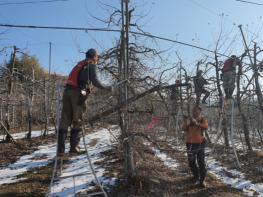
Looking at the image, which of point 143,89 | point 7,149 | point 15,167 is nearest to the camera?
point 143,89

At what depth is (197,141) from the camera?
7828 mm

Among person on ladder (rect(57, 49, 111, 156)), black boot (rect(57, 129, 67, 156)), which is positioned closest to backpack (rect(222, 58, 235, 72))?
person on ladder (rect(57, 49, 111, 156))

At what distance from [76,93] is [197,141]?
322 centimetres

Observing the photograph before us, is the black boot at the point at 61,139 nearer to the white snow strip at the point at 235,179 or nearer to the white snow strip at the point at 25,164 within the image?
→ the white snow strip at the point at 25,164

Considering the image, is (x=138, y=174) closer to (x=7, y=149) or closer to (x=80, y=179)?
(x=80, y=179)

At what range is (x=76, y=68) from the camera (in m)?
5.98

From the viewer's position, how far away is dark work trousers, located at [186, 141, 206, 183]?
768cm

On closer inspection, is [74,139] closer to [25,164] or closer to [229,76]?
[25,164]

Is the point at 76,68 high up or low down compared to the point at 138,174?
up

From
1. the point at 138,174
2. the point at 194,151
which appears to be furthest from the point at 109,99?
the point at 194,151

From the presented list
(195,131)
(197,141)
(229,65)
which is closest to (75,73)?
(195,131)

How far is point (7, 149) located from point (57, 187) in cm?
560

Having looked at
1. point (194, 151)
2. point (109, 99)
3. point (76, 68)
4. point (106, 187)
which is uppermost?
point (76, 68)

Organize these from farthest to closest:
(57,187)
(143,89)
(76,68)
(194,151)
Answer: (194,151)
(143,89)
(57,187)
(76,68)
